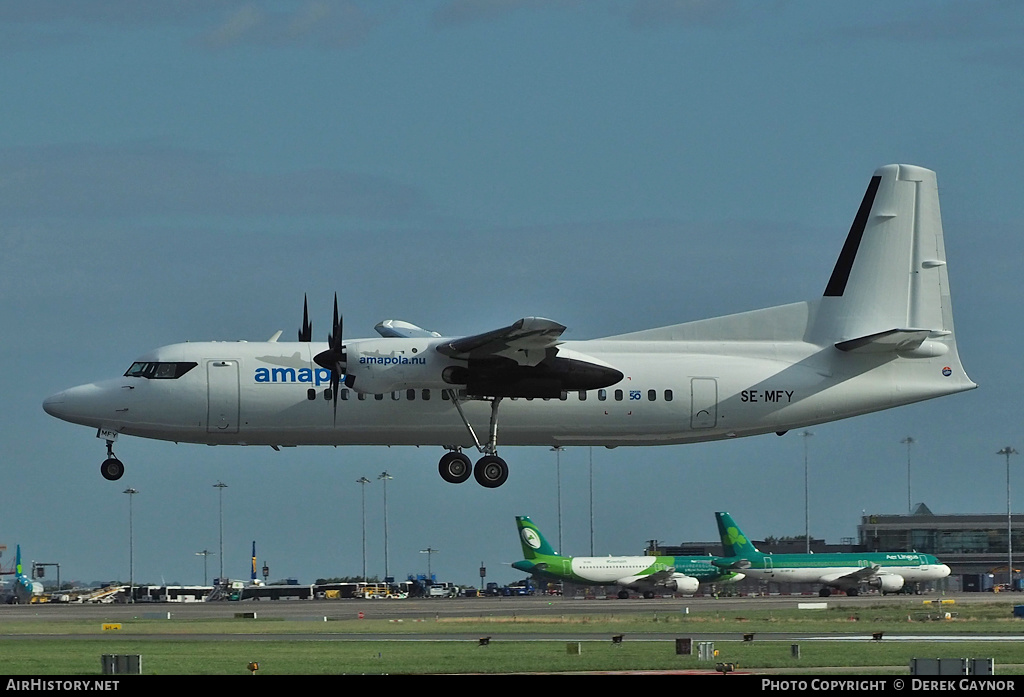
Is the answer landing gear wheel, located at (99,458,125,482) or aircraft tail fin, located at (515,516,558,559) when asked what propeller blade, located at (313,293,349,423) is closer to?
landing gear wheel, located at (99,458,125,482)

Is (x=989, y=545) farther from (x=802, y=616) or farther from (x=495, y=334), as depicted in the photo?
(x=495, y=334)

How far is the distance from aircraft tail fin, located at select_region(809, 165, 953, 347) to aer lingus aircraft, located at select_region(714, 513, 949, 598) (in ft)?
181

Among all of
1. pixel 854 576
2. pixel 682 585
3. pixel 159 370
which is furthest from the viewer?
pixel 854 576

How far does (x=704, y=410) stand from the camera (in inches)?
1375

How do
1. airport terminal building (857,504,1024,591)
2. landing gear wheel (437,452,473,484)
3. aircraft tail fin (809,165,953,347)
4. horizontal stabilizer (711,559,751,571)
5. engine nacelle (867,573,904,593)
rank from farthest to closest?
airport terminal building (857,504,1024,591), horizontal stabilizer (711,559,751,571), engine nacelle (867,573,904,593), aircraft tail fin (809,165,953,347), landing gear wheel (437,452,473,484)

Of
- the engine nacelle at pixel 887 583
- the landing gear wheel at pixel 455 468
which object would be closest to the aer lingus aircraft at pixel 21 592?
the engine nacelle at pixel 887 583

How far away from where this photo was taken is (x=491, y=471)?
3484cm

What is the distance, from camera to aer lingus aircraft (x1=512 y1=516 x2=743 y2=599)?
88938 mm

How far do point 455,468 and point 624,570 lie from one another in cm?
5714

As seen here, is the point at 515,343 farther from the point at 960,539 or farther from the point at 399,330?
the point at 960,539

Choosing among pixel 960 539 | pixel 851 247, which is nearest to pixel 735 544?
pixel 960 539

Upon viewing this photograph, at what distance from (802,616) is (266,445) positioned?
35508 mm

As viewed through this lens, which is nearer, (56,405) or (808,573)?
(56,405)

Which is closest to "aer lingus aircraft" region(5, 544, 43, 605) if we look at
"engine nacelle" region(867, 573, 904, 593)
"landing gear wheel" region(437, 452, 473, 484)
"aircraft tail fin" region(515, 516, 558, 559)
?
"aircraft tail fin" region(515, 516, 558, 559)
